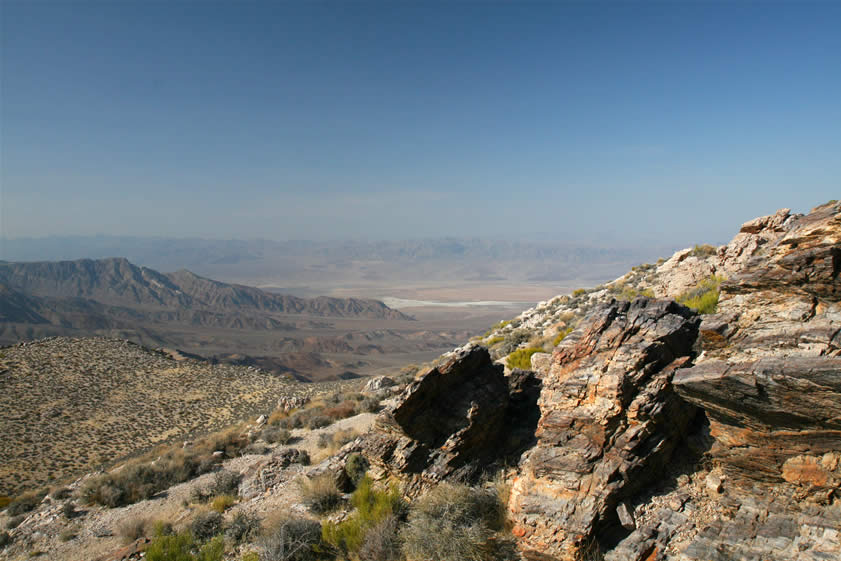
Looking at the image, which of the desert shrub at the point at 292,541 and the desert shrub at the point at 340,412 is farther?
the desert shrub at the point at 340,412

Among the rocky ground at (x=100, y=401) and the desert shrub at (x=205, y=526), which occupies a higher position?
the desert shrub at (x=205, y=526)

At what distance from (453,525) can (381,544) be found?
3.94ft

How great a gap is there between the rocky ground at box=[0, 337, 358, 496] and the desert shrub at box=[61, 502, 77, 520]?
9648 millimetres

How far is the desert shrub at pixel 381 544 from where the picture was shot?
6.34m

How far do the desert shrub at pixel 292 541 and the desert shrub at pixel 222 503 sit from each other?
2.69 metres

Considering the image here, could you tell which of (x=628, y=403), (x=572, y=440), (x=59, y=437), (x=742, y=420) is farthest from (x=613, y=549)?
(x=59, y=437)

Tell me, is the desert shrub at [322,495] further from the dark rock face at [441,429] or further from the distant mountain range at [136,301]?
the distant mountain range at [136,301]

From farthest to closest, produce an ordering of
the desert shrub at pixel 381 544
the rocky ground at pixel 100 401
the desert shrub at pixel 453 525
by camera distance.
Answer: the rocky ground at pixel 100 401 → the desert shrub at pixel 381 544 → the desert shrub at pixel 453 525

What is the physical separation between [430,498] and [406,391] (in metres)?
1.97

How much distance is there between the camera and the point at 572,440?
6023mm

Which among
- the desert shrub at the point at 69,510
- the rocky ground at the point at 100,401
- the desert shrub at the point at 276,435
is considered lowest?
the rocky ground at the point at 100,401

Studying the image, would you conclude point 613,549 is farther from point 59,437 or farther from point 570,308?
point 59,437

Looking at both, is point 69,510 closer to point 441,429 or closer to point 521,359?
point 441,429

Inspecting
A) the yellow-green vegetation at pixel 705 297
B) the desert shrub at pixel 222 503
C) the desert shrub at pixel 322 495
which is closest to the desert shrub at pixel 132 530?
the desert shrub at pixel 222 503
